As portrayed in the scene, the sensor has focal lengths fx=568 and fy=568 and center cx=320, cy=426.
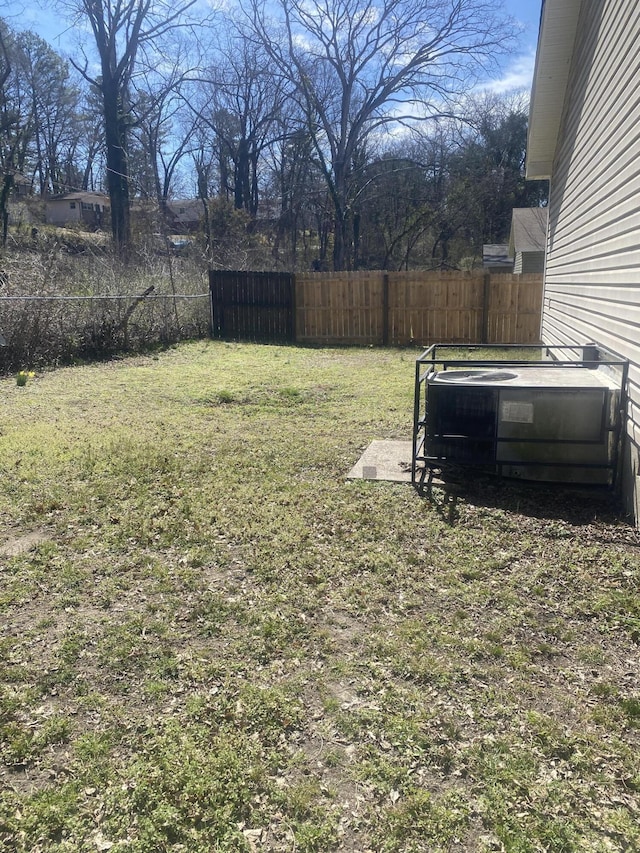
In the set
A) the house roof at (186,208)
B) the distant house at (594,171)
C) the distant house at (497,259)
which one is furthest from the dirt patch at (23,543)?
the house roof at (186,208)

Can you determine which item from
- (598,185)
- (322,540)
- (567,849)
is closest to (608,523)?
(322,540)

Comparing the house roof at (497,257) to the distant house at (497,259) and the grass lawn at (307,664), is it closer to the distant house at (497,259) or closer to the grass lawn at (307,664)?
the distant house at (497,259)

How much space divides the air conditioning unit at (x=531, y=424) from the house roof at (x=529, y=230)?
48.1 feet

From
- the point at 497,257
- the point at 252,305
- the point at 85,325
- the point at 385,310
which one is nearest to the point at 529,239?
the point at 497,257

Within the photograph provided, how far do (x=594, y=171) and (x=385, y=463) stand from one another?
3.62 m

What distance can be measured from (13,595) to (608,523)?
3628mm

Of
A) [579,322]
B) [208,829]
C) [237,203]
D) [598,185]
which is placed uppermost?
[237,203]

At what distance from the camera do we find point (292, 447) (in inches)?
219

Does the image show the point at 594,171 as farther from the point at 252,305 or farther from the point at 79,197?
the point at 79,197

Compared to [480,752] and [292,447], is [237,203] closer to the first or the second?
[292,447]

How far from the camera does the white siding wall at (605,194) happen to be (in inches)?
159

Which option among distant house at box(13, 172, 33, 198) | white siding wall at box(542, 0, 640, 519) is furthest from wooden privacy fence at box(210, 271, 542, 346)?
distant house at box(13, 172, 33, 198)

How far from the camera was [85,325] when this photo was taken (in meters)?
10.7

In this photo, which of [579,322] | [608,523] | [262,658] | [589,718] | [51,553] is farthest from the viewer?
[579,322]
